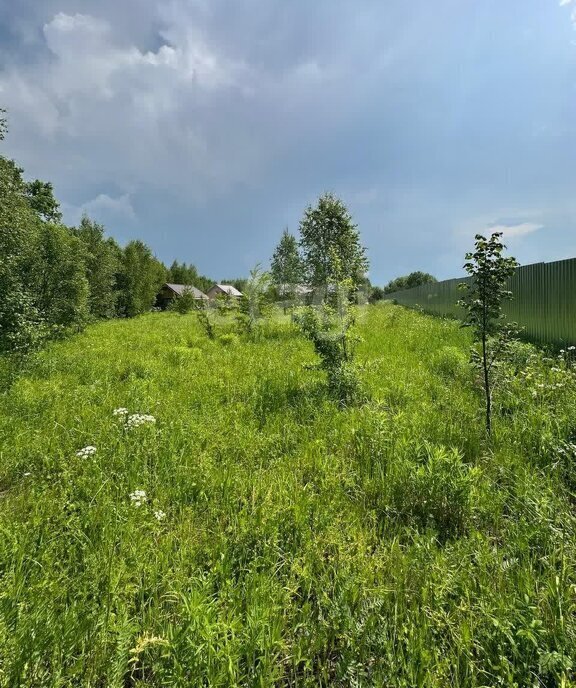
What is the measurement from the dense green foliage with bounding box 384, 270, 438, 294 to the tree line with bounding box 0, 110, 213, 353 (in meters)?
57.8

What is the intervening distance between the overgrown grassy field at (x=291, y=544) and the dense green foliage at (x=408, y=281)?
Result: 250ft

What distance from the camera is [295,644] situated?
5.51 ft

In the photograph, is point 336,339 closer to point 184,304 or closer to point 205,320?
point 205,320

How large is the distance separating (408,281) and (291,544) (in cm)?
8852

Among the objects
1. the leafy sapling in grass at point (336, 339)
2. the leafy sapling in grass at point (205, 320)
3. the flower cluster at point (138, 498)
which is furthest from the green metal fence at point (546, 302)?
the leafy sapling in grass at point (205, 320)

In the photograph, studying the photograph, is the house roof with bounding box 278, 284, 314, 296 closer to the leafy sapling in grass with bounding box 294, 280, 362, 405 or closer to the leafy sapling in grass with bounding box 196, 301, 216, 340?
the leafy sapling in grass with bounding box 196, 301, 216, 340

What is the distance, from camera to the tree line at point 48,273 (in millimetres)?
7543

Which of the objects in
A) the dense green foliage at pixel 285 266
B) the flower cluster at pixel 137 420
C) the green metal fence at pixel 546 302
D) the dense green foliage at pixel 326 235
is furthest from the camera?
the dense green foliage at pixel 285 266

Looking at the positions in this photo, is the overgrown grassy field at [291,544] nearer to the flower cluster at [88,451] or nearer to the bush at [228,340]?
the flower cluster at [88,451]

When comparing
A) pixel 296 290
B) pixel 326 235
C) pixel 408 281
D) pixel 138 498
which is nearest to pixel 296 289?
pixel 296 290

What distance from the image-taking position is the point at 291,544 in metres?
2.30

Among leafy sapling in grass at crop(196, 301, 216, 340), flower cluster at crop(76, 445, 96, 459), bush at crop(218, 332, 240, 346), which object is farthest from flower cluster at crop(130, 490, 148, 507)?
leafy sapling in grass at crop(196, 301, 216, 340)

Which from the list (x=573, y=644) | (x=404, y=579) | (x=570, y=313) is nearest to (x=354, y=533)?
(x=404, y=579)

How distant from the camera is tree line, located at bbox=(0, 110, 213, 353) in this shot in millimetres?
7543
